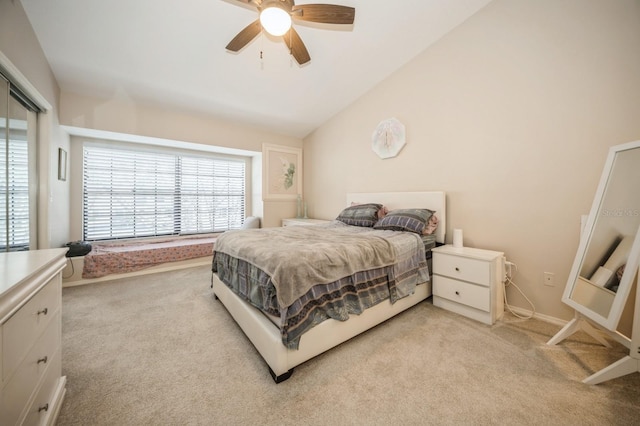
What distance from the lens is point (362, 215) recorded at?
3137 millimetres

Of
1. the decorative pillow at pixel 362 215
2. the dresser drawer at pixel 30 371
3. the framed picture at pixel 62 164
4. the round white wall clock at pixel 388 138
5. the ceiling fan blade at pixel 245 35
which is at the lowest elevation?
the dresser drawer at pixel 30 371

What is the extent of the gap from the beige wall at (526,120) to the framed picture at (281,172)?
2489mm

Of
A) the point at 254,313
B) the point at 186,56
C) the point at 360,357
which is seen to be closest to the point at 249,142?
the point at 186,56

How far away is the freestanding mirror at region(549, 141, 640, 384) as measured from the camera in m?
1.39

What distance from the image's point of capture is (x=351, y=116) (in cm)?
399

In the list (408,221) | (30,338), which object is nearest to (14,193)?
(30,338)

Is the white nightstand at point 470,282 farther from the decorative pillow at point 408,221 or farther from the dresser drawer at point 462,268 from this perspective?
the decorative pillow at point 408,221

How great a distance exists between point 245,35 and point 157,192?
3367 millimetres

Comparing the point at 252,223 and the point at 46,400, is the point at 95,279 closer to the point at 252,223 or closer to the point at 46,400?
the point at 252,223

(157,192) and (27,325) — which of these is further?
(157,192)

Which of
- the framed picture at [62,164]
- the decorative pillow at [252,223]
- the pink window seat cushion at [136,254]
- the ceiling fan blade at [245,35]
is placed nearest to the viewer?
the ceiling fan blade at [245,35]

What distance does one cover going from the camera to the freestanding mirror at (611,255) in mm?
1389

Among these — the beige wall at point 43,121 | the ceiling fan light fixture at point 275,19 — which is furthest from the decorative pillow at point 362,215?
the beige wall at point 43,121

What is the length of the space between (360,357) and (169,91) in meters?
3.89
